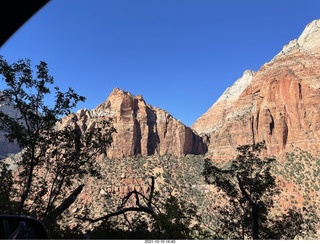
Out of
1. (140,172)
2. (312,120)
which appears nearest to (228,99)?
(312,120)

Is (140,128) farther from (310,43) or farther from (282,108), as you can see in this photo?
(310,43)

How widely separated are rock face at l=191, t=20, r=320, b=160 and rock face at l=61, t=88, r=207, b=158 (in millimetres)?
22908

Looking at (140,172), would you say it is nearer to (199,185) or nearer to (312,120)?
(199,185)

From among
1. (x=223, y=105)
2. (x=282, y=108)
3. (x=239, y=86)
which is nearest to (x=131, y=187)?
(x=282, y=108)

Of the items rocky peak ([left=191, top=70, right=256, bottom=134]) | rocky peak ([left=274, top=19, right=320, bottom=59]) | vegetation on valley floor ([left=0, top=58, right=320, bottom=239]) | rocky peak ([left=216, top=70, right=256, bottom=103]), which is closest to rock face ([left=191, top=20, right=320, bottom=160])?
rocky peak ([left=274, top=19, right=320, bottom=59])

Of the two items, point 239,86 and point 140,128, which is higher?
point 239,86

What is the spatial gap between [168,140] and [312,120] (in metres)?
68.2

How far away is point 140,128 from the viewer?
364 ft

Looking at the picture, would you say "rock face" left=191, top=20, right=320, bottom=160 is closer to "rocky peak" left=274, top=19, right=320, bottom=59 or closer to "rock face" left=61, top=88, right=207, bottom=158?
"rocky peak" left=274, top=19, right=320, bottom=59

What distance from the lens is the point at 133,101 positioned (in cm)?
11394

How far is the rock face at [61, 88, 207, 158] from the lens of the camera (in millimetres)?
103875

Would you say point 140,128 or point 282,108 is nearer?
point 282,108

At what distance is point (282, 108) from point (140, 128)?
7221 cm
